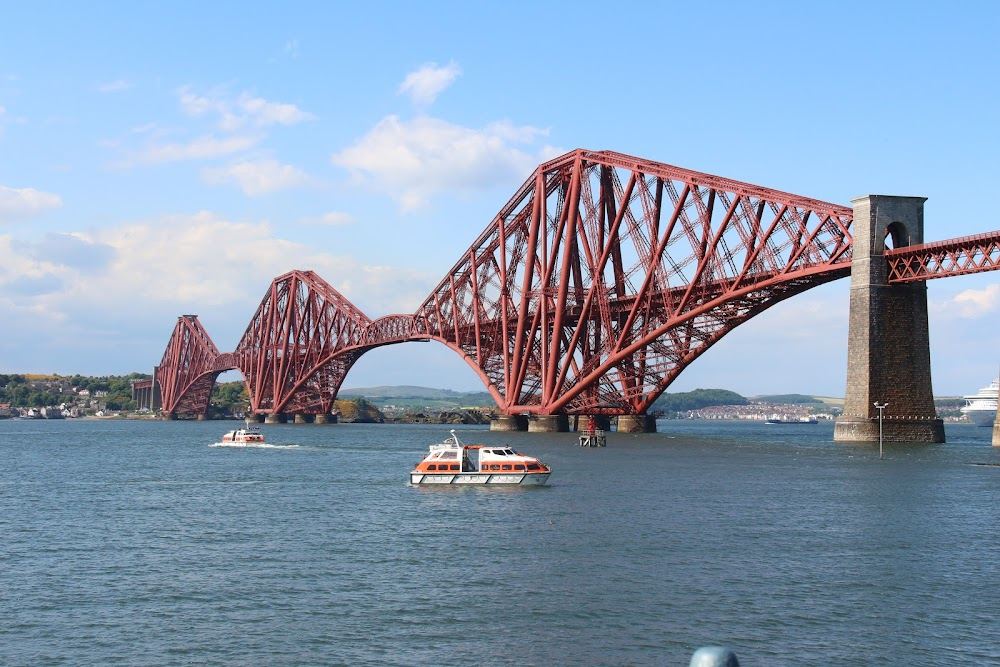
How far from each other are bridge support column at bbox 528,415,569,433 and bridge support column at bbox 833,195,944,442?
49.2 meters

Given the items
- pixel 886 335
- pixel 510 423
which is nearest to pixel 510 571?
pixel 886 335

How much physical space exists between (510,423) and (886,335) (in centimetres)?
6092

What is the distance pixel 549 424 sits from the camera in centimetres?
13175

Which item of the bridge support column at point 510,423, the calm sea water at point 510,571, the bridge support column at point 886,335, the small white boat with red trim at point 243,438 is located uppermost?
the bridge support column at point 886,335

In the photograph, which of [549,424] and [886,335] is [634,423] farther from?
[886,335]

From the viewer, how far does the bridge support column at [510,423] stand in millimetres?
137250

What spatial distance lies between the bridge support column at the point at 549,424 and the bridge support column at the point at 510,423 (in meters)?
4.03

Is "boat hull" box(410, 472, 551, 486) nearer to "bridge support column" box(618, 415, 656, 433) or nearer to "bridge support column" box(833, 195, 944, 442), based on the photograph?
"bridge support column" box(833, 195, 944, 442)

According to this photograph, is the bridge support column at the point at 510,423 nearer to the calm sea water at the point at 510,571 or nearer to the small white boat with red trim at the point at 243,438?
the small white boat with red trim at the point at 243,438

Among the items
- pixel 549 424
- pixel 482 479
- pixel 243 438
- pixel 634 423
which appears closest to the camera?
pixel 482 479

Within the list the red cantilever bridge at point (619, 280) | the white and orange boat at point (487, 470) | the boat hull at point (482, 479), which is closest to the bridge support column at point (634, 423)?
the red cantilever bridge at point (619, 280)

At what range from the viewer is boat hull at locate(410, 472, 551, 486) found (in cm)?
6253

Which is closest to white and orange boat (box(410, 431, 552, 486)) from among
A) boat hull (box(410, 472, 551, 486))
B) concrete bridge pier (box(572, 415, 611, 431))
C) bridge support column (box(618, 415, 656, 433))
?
boat hull (box(410, 472, 551, 486))

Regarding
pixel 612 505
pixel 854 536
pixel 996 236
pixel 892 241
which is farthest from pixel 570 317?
pixel 854 536
